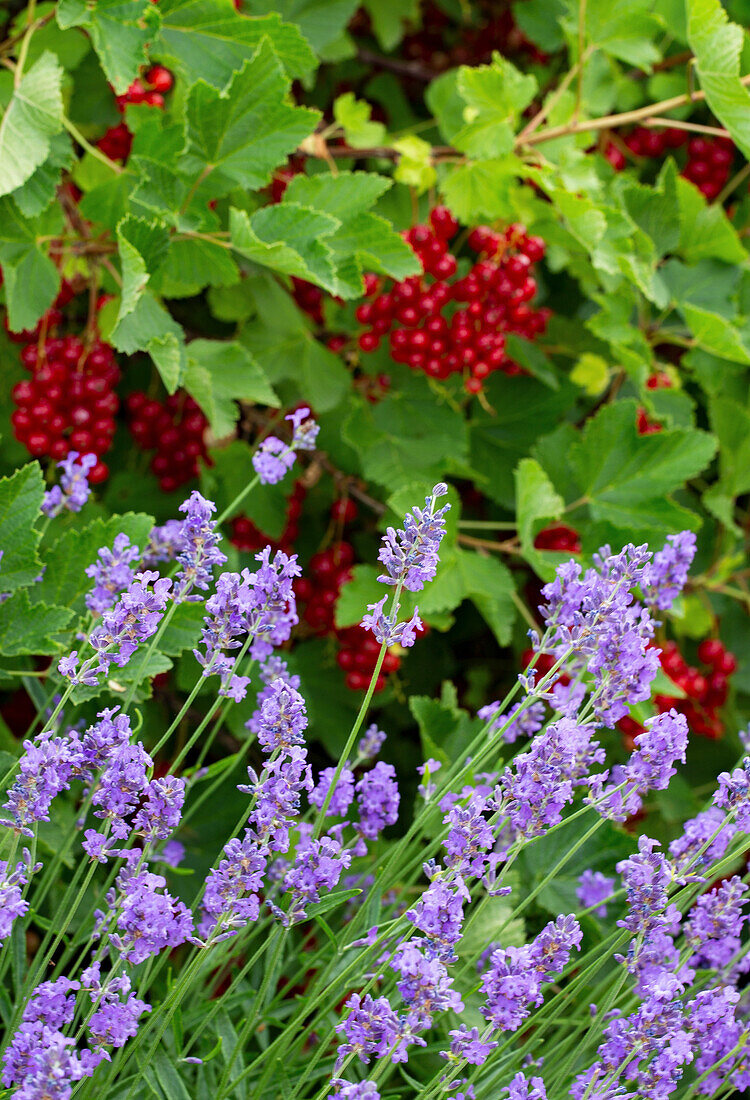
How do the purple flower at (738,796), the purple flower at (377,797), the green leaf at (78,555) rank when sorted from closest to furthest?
1. the purple flower at (738,796)
2. the purple flower at (377,797)
3. the green leaf at (78,555)

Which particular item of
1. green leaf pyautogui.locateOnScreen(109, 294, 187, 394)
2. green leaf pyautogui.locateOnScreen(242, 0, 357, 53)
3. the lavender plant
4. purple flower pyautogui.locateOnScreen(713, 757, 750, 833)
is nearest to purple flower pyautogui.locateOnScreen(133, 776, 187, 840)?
the lavender plant

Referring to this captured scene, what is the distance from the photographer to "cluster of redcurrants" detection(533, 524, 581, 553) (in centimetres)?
131

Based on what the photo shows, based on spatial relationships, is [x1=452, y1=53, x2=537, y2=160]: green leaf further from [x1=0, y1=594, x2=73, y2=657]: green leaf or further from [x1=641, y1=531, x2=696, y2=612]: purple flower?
[x1=0, y1=594, x2=73, y2=657]: green leaf

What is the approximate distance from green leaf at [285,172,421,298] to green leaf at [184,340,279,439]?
4.9 inches

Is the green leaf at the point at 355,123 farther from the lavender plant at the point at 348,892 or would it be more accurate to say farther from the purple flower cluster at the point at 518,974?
the purple flower cluster at the point at 518,974

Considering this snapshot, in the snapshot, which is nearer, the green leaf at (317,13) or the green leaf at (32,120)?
the green leaf at (32,120)

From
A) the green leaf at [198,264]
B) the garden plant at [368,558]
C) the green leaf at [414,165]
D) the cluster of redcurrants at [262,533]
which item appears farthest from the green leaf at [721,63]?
the cluster of redcurrants at [262,533]

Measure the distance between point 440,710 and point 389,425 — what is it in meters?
0.41

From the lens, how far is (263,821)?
2.01 feet

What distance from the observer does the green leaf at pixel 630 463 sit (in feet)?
4.03

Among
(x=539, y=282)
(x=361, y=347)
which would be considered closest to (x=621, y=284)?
(x=539, y=282)

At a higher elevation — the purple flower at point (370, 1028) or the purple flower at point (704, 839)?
the purple flower at point (370, 1028)

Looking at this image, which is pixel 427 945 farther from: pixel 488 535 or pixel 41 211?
pixel 488 535

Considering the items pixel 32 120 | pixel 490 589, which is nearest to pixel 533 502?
pixel 490 589
